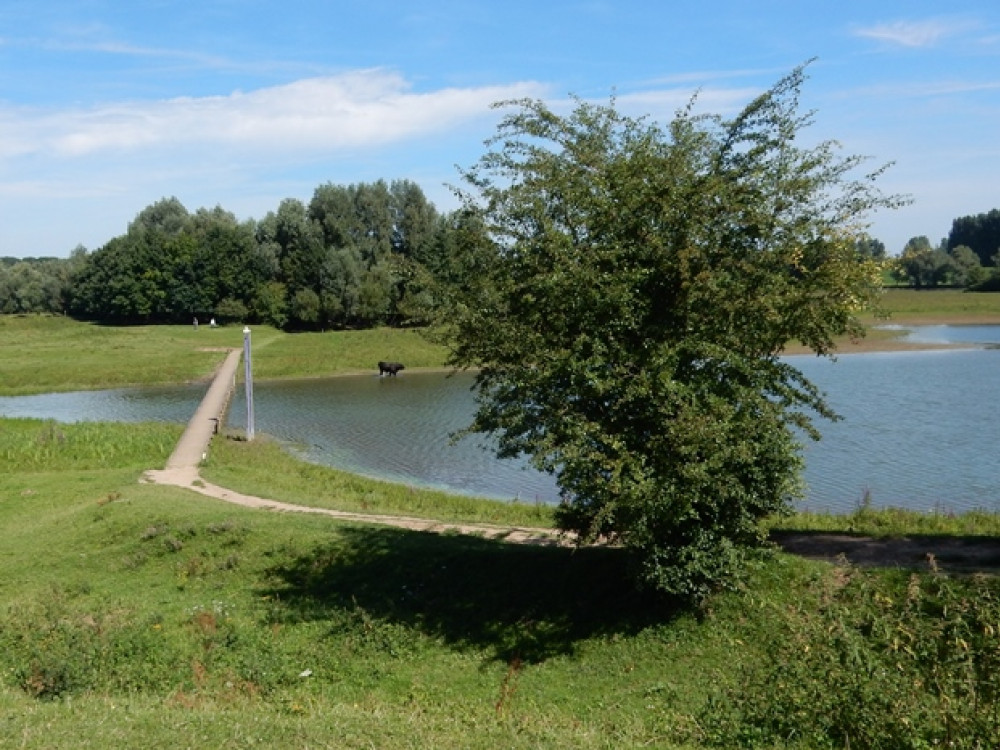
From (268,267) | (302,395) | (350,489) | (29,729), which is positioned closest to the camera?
(29,729)

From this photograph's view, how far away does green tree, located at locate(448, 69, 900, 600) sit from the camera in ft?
39.3

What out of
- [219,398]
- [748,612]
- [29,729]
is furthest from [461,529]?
[219,398]

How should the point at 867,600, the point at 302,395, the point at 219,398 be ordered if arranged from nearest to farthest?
the point at 867,600
the point at 219,398
the point at 302,395

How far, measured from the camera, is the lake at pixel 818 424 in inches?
1022

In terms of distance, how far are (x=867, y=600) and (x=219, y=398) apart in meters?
40.0

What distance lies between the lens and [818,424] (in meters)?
34.7

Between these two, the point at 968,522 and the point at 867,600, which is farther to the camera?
the point at 968,522

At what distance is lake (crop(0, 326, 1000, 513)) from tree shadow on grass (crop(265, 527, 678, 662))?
2040mm

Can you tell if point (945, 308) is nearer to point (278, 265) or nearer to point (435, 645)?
point (278, 265)

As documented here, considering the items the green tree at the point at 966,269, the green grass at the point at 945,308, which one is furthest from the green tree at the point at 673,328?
the green tree at the point at 966,269

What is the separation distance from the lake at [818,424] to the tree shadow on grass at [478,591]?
204 cm

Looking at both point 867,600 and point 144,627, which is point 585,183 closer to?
point 867,600

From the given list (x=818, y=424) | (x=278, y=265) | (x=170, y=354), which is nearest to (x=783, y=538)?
(x=818, y=424)

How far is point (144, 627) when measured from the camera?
14141mm
